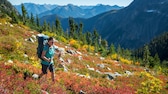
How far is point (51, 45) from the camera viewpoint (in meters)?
13.4

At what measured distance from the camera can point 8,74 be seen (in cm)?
1404

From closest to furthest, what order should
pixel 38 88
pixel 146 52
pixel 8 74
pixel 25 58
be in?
pixel 38 88, pixel 8 74, pixel 25 58, pixel 146 52

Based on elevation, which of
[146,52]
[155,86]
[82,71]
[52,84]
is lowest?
[146,52]

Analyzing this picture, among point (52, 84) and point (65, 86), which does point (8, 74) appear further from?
point (65, 86)

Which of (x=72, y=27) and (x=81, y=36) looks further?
(x=81, y=36)

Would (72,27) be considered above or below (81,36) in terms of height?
above

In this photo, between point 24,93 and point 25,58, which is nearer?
point 24,93

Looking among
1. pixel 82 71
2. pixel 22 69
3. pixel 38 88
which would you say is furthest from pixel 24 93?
pixel 82 71

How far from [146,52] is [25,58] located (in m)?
98.0

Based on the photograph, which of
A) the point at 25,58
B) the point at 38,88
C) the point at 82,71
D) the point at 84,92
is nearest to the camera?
the point at 38,88

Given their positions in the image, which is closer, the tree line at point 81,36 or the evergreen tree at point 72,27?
the tree line at point 81,36

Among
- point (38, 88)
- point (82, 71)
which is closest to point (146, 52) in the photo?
point (82, 71)

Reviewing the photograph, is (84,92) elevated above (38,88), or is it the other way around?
(38,88)

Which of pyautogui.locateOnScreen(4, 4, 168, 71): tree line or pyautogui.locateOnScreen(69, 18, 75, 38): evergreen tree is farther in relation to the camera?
pyautogui.locateOnScreen(69, 18, 75, 38): evergreen tree
